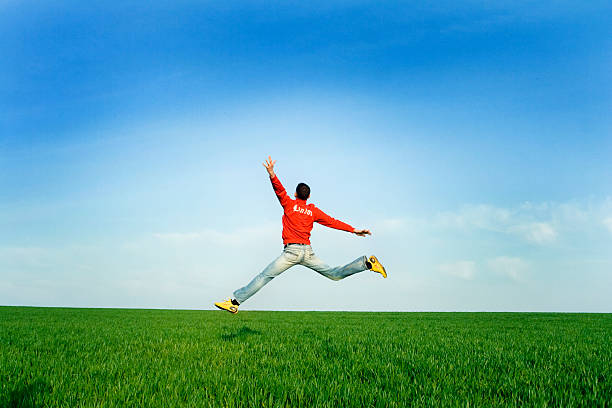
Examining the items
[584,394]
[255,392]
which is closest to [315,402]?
[255,392]

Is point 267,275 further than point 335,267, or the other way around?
point 335,267

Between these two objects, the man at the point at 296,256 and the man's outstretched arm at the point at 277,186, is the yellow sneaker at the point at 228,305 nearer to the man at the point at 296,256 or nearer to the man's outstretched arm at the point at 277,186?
the man at the point at 296,256

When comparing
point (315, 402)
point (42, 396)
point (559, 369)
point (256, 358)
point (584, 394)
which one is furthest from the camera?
point (256, 358)

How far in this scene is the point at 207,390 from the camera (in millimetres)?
5508

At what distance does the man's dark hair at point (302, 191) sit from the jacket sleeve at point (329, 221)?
0.41m

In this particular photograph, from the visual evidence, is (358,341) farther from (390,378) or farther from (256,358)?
(390,378)

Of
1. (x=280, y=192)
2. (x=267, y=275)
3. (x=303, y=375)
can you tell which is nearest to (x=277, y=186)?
(x=280, y=192)

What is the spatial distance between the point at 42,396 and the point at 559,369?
7184 millimetres

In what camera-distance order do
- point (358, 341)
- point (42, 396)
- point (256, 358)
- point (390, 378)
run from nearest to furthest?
point (42, 396) < point (390, 378) < point (256, 358) < point (358, 341)

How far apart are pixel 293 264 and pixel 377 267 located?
5.44 feet

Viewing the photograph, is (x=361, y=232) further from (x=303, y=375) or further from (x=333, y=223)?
(x=303, y=375)

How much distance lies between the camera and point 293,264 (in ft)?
29.7

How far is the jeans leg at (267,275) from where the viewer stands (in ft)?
29.2

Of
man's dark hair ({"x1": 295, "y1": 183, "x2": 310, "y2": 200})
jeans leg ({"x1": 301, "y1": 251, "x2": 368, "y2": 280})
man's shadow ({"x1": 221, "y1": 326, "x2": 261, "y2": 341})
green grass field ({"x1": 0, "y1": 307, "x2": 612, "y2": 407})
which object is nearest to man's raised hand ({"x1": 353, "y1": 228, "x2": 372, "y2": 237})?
jeans leg ({"x1": 301, "y1": 251, "x2": 368, "y2": 280})
